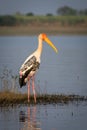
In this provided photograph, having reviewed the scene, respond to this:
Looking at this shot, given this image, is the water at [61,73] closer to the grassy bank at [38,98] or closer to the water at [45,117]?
the grassy bank at [38,98]

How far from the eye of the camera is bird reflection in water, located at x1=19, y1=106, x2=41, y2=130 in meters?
12.1

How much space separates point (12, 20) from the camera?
66.9m

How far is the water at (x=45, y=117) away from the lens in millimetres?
12195

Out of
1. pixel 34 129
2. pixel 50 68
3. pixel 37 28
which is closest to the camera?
pixel 34 129

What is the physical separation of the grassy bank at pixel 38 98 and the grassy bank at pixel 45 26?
1769 inches

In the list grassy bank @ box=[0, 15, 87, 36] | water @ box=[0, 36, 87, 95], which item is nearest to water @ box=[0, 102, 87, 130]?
water @ box=[0, 36, 87, 95]

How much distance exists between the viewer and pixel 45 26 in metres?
65.5

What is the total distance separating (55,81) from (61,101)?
4026mm

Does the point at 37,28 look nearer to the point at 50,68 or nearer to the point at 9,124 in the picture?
the point at 50,68

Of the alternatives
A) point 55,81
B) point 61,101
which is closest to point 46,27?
point 55,81

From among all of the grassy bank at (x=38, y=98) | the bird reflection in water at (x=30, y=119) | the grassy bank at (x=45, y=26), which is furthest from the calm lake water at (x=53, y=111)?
the grassy bank at (x=45, y=26)

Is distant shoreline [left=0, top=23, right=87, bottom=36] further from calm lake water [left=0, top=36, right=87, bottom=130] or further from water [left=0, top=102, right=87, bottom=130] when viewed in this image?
water [left=0, top=102, right=87, bottom=130]

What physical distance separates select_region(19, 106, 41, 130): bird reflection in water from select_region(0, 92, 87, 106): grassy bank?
0.58m

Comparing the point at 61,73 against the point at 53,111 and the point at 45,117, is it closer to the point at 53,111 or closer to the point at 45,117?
the point at 53,111
